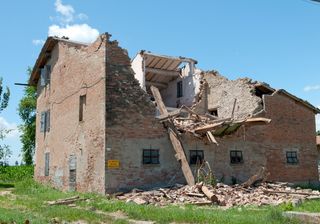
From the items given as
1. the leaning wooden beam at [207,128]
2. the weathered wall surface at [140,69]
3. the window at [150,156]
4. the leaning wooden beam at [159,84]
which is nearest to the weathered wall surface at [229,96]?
the weathered wall surface at [140,69]

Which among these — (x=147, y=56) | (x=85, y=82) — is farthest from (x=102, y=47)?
(x=147, y=56)

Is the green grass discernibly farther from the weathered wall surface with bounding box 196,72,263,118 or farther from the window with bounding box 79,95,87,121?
the weathered wall surface with bounding box 196,72,263,118

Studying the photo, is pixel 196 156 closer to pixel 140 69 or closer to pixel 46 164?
pixel 140 69

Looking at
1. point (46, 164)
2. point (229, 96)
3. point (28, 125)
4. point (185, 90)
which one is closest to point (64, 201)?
point (46, 164)

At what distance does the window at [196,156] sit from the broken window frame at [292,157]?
20.5 ft

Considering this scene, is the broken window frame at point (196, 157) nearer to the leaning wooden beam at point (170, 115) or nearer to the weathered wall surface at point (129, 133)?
the weathered wall surface at point (129, 133)

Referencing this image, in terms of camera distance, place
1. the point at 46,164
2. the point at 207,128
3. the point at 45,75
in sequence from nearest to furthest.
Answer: the point at 207,128
the point at 46,164
the point at 45,75

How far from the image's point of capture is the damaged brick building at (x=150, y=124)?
16922mm

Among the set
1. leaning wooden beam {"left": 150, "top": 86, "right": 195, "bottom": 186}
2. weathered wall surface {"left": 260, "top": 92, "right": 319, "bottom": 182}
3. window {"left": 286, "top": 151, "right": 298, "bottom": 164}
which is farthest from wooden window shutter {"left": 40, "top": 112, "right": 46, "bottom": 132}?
window {"left": 286, "top": 151, "right": 298, "bottom": 164}

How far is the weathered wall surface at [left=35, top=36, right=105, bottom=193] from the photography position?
17.3 m

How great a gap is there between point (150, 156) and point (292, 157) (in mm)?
9270

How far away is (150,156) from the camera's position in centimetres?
1725

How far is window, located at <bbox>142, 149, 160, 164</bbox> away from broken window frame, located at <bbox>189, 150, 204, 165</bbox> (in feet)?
5.55

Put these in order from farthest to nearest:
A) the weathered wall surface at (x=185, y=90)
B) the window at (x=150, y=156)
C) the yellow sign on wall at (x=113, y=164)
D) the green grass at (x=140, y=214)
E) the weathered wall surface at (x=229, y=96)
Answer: the weathered wall surface at (x=185, y=90) → the weathered wall surface at (x=229, y=96) → the window at (x=150, y=156) → the yellow sign on wall at (x=113, y=164) → the green grass at (x=140, y=214)
